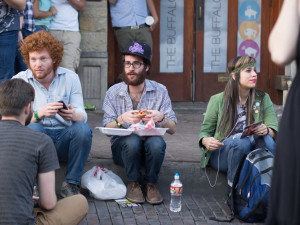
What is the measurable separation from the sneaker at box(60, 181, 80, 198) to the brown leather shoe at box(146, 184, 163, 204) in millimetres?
610

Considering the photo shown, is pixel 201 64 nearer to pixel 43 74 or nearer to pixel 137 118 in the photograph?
pixel 137 118

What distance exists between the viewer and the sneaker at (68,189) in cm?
485

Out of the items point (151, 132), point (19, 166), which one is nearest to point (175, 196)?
point (151, 132)

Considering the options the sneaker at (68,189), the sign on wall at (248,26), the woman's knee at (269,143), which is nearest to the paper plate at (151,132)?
the sneaker at (68,189)

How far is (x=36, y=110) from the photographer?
4.92 m

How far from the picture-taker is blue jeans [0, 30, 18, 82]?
5418 mm

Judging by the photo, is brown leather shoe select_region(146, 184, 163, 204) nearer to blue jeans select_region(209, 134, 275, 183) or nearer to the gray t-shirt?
blue jeans select_region(209, 134, 275, 183)

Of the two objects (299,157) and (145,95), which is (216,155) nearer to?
(145,95)

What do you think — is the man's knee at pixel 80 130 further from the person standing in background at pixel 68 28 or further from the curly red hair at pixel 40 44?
the person standing in background at pixel 68 28

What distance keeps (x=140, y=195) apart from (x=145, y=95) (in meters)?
0.90

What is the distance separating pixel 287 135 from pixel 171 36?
6354mm

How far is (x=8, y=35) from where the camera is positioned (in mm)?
5453

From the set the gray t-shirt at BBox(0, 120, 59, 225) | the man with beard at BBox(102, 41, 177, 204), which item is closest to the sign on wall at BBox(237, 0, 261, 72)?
the man with beard at BBox(102, 41, 177, 204)

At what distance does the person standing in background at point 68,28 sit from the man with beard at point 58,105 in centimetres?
222
